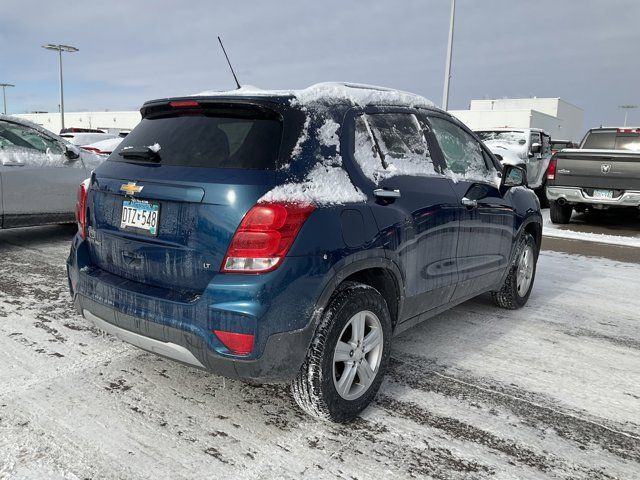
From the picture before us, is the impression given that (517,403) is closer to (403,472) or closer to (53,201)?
(403,472)

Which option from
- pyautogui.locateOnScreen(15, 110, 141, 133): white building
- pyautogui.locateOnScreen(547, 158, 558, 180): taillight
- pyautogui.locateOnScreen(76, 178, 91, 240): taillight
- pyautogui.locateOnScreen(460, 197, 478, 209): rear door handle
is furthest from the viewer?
pyautogui.locateOnScreen(15, 110, 141, 133): white building

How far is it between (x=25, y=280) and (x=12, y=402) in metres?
2.71

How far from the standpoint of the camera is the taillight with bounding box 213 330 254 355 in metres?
2.46

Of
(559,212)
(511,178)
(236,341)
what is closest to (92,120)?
(559,212)

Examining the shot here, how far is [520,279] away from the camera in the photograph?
5020mm

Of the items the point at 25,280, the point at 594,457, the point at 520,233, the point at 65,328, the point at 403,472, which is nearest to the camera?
the point at 403,472

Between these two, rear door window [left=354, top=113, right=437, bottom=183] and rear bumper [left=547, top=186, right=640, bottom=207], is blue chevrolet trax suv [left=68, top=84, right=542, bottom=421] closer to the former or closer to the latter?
rear door window [left=354, top=113, right=437, bottom=183]

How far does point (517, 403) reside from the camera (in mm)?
3193

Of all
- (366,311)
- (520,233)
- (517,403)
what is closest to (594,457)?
(517,403)

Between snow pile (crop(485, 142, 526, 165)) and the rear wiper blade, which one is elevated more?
snow pile (crop(485, 142, 526, 165))

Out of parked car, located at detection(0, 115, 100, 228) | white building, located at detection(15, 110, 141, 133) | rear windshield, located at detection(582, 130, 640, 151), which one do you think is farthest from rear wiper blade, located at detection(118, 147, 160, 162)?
white building, located at detection(15, 110, 141, 133)

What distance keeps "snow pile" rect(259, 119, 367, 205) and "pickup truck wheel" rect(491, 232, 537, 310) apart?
2462 millimetres

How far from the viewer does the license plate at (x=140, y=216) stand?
2736 mm

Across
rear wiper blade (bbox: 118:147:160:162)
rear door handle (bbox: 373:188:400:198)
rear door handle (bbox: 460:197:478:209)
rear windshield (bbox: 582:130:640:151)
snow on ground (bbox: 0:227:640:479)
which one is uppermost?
rear windshield (bbox: 582:130:640:151)
